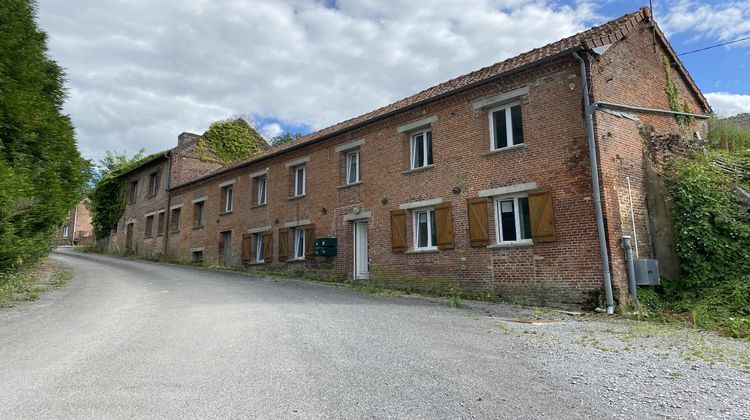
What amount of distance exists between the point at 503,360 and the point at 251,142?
2588cm

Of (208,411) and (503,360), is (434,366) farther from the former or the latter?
(208,411)

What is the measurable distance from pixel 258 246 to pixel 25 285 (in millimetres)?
8665

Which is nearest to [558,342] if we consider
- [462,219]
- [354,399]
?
[354,399]

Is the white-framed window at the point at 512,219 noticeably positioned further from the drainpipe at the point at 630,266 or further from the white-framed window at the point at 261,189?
the white-framed window at the point at 261,189

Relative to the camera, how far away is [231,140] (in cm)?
2764

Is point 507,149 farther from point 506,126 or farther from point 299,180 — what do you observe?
point 299,180

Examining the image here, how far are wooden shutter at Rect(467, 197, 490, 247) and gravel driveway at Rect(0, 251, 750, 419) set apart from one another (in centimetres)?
271

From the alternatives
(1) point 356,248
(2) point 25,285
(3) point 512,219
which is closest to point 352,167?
(1) point 356,248

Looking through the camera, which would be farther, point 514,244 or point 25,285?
point 25,285

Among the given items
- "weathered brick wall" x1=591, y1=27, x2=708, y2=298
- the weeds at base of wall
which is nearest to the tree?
the weeds at base of wall

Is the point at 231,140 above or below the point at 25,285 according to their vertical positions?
above

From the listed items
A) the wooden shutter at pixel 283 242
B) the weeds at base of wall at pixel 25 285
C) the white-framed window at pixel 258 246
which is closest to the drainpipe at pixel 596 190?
the wooden shutter at pixel 283 242

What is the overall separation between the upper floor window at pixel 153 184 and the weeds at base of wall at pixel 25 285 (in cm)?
1353

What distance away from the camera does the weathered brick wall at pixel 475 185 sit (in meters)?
9.59
